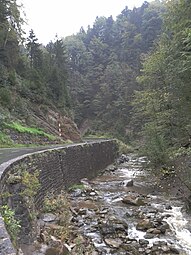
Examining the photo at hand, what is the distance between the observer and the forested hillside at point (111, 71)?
203ft

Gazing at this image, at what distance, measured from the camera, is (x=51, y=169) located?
1305 centimetres

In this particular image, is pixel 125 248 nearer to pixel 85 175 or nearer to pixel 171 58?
pixel 171 58

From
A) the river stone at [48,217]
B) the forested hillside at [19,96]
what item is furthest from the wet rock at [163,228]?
the forested hillside at [19,96]

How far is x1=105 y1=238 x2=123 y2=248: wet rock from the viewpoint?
8.73 m

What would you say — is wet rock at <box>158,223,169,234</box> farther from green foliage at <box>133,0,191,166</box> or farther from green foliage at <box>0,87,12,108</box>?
green foliage at <box>0,87,12,108</box>

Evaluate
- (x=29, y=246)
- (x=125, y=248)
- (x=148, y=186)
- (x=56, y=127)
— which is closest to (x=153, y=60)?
(x=148, y=186)

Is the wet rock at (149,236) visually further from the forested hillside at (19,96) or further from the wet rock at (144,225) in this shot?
the forested hillside at (19,96)

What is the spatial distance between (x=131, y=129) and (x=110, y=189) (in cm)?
4092

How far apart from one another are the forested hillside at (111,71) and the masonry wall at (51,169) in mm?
32844

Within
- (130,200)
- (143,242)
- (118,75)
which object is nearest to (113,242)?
(143,242)

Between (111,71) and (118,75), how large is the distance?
8.82 ft

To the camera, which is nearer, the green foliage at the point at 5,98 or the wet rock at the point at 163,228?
the wet rock at the point at 163,228

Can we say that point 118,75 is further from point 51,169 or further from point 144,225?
point 144,225

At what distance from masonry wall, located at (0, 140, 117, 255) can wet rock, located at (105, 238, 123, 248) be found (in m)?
2.27
